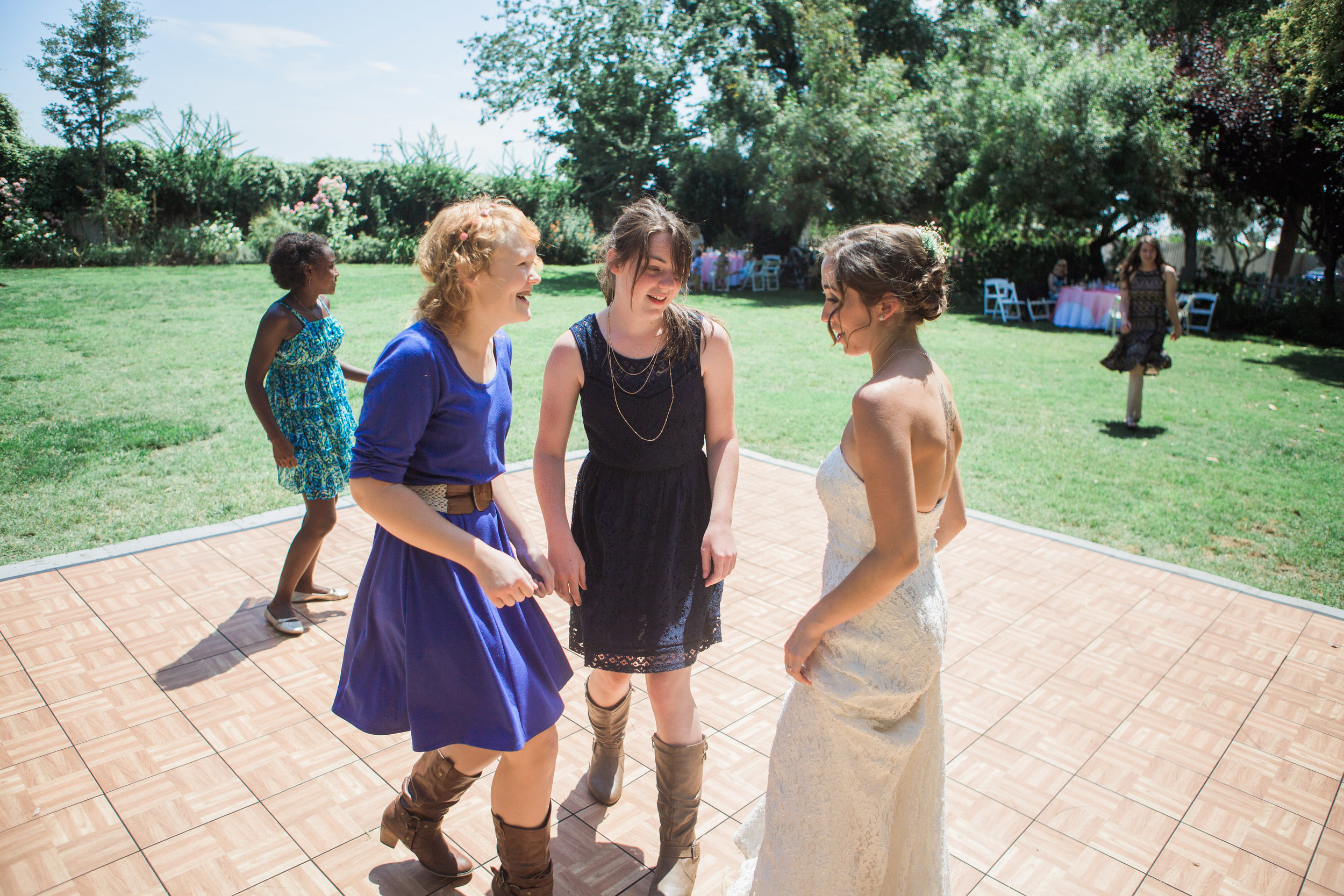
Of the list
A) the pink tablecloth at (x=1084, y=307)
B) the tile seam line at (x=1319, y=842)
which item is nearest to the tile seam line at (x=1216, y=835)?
the tile seam line at (x=1319, y=842)

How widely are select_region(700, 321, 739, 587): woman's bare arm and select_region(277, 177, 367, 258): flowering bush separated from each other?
23.6m

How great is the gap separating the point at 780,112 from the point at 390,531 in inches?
939

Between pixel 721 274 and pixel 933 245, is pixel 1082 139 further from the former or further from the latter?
pixel 933 245

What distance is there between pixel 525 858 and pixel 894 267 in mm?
1813

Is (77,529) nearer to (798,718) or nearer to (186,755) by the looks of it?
(186,755)

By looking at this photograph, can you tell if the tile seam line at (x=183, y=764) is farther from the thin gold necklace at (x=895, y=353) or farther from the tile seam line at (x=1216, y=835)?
the tile seam line at (x=1216, y=835)

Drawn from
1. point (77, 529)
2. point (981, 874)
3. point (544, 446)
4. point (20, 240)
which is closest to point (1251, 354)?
point (981, 874)

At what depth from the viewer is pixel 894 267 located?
5.89ft

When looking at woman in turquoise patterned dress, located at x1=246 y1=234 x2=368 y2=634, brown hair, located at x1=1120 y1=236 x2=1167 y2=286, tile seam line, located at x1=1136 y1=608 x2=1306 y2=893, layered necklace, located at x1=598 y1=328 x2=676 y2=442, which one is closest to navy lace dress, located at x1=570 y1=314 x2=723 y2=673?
layered necklace, located at x1=598 y1=328 x2=676 y2=442

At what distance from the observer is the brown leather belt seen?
206 cm

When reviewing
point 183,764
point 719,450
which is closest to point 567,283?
point 183,764

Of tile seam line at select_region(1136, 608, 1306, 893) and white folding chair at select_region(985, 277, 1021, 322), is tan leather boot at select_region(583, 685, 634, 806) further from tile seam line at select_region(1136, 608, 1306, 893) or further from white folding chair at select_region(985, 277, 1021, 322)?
white folding chair at select_region(985, 277, 1021, 322)

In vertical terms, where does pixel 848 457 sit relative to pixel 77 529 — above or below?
above

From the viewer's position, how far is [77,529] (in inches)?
211
